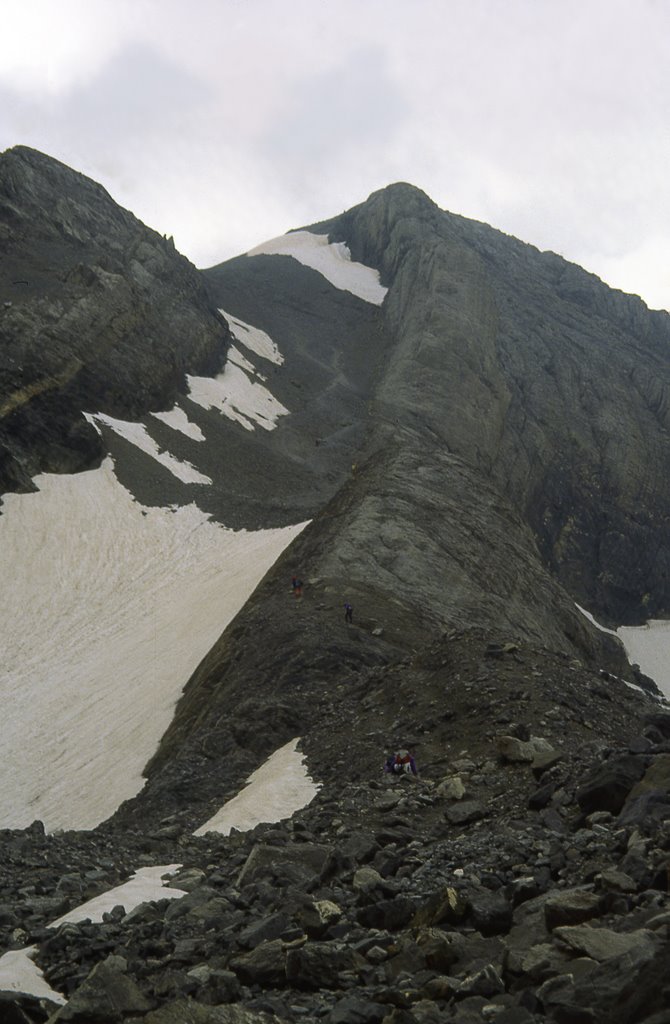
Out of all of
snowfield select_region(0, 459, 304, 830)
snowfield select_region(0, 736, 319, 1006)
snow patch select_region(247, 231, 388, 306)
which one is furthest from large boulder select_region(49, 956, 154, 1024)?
snow patch select_region(247, 231, 388, 306)

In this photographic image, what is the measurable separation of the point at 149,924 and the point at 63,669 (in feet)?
100

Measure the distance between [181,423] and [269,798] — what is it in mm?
54167

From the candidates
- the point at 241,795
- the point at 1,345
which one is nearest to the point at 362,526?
the point at 241,795

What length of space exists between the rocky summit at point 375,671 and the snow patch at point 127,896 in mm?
210

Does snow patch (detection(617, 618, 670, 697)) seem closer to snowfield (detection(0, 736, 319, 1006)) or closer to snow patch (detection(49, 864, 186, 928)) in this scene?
snowfield (detection(0, 736, 319, 1006))

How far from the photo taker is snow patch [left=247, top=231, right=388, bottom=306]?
113 m

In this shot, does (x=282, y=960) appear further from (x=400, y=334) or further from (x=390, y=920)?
(x=400, y=334)

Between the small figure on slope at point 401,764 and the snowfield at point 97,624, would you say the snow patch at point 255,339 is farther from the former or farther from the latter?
the small figure on slope at point 401,764

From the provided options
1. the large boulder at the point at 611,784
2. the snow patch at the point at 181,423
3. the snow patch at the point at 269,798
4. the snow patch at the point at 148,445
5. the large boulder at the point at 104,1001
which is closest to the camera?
the large boulder at the point at 104,1001

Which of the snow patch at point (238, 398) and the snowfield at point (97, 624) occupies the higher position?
the snow patch at point (238, 398)

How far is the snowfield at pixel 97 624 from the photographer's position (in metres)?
28.9

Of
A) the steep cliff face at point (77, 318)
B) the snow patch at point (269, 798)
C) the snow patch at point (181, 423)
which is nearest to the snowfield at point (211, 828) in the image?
the snow patch at point (269, 798)

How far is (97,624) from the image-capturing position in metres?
43.8

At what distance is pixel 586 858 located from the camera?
31.6 feet
